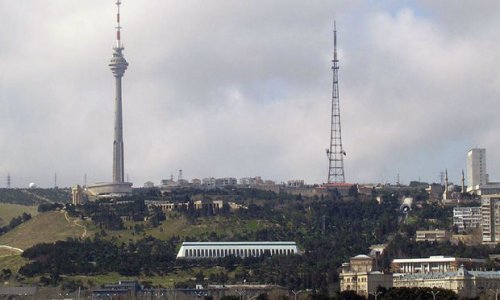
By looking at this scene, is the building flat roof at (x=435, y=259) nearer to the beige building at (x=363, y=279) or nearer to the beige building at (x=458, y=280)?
the beige building at (x=363, y=279)

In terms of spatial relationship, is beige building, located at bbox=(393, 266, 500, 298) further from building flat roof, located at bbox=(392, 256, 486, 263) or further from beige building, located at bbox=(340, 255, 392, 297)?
building flat roof, located at bbox=(392, 256, 486, 263)

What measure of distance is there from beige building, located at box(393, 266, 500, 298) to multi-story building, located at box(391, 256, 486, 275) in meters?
Answer: 7.97

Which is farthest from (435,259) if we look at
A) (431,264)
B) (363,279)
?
(363,279)

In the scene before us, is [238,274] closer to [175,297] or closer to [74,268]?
[74,268]

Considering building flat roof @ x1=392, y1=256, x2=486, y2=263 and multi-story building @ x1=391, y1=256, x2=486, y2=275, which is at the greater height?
building flat roof @ x1=392, y1=256, x2=486, y2=263

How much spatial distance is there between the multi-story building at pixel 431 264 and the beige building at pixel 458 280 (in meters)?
7.97

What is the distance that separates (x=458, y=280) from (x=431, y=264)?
18.8 meters

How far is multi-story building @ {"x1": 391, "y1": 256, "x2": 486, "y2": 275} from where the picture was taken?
191750 millimetres

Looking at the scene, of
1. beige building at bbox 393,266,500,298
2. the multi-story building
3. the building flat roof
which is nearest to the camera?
beige building at bbox 393,266,500,298

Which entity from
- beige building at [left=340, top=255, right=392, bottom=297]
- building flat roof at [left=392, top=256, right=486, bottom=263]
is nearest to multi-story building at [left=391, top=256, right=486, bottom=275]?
building flat roof at [left=392, top=256, right=486, bottom=263]

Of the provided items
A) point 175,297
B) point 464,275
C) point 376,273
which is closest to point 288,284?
point 376,273

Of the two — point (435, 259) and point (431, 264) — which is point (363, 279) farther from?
point (435, 259)

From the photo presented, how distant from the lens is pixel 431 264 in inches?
7648

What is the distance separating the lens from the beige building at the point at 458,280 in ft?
570
